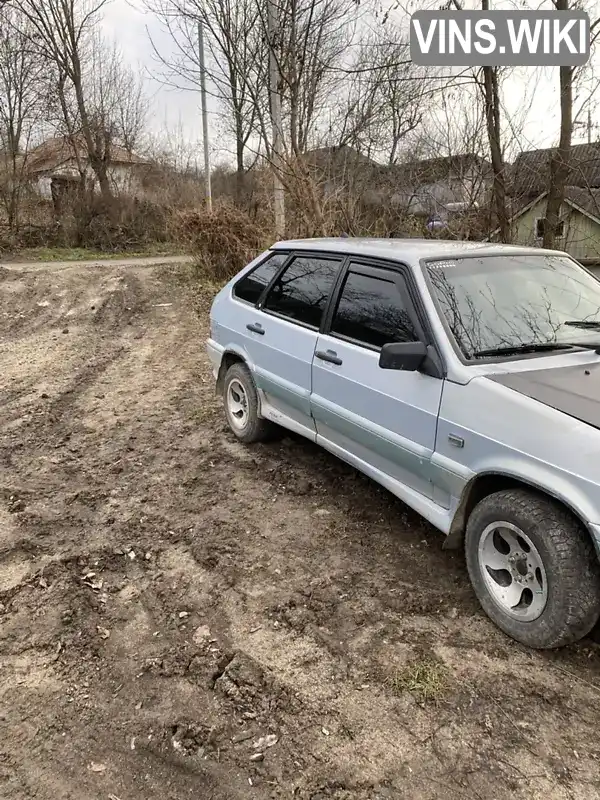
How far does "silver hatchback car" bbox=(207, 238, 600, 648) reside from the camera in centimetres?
245

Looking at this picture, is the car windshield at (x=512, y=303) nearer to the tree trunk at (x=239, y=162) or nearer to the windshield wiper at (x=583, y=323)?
the windshield wiper at (x=583, y=323)

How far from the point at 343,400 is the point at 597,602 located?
1720 mm

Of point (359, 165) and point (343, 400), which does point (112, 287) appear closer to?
point (359, 165)

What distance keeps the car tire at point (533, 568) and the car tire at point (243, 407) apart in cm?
230

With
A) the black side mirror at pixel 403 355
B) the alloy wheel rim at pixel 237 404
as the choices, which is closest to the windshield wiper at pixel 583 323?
the black side mirror at pixel 403 355

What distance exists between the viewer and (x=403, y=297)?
331 centimetres

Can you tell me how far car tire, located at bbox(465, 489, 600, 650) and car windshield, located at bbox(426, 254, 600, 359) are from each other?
80cm

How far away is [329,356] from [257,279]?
1.40 metres

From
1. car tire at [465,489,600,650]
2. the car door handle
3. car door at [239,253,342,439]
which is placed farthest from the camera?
car door at [239,253,342,439]

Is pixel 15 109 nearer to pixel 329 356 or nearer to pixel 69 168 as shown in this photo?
pixel 69 168

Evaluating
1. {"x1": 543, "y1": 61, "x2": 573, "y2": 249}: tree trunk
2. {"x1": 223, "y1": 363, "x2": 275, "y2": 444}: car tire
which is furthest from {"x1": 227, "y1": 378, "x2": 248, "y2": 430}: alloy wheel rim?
{"x1": 543, "y1": 61, "x2": 573, "y2": 249}: tree trunk

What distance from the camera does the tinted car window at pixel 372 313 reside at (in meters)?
3.30

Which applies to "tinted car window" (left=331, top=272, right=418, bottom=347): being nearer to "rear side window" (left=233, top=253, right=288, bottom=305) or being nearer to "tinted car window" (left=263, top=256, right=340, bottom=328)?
"tinted car window" (left=263, top=256, right=340, bottom=328)

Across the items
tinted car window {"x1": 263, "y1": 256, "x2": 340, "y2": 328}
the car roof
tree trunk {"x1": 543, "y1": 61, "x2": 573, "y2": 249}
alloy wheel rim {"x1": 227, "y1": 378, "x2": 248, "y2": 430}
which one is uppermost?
tree trunk {"x1": 543, "y1": 61, "x2": 573, "y2": 249}
